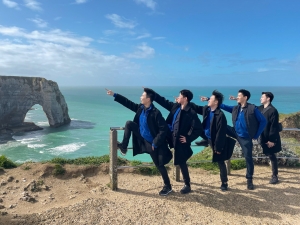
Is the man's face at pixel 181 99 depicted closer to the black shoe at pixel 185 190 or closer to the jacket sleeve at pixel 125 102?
the jacket sleeve at pixel 125 102

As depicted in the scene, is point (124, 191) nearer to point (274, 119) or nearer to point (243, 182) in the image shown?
point (243, 182)

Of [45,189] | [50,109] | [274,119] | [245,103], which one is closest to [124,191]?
[45,189]

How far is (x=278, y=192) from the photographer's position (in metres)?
4.96

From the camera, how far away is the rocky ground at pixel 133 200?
12.8 feet

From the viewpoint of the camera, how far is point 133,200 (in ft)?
14.8

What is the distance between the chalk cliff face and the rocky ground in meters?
38.4

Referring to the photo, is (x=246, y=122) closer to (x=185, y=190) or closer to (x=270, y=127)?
(x=270, y=127)

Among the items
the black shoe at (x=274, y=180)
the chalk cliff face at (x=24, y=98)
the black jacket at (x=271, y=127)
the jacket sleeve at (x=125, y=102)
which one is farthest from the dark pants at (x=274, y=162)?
the chalk cliff face at (x=24, y=98)

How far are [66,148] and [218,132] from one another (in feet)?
85.8

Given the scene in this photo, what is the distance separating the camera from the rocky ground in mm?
3908

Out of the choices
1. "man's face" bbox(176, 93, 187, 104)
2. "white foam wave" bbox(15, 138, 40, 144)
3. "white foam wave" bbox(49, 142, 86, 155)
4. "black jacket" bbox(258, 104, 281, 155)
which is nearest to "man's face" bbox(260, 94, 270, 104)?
"black jacket" bbox(258, 104, 281, 155)

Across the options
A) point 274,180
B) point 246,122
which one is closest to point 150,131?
point 246,122

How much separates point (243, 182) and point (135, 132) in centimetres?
295

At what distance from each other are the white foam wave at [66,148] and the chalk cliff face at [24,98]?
1476cm
